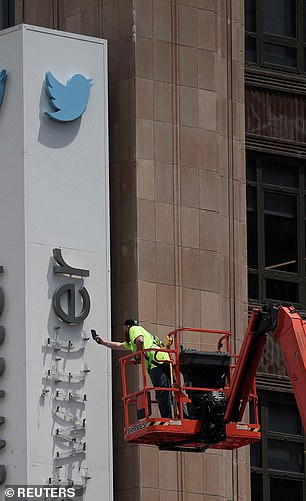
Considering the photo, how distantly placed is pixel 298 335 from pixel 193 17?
13.1m

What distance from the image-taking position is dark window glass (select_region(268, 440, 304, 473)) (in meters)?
46.0

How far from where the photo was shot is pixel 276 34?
4875 cm

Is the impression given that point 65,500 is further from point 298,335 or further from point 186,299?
point 298,335

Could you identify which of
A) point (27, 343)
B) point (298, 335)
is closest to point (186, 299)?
point (27, 343)

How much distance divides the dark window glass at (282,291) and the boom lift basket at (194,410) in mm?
7928

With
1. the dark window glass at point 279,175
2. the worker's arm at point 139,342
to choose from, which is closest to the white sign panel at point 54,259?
the worker's arm at point 139,342

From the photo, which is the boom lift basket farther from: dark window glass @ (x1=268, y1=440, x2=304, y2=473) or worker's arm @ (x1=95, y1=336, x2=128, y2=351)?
dark window glass @ (x1=268, y1=440, x2=304, y2=473)

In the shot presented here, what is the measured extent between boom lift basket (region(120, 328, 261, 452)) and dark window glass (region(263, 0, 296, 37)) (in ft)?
40.3

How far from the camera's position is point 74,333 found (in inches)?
1682

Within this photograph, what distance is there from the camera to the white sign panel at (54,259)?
41.7 metres

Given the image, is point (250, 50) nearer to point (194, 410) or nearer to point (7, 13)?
point (7, 13)

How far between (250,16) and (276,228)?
5.22 meters

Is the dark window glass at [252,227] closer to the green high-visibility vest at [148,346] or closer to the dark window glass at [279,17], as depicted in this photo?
the dark window glass at [279,17]

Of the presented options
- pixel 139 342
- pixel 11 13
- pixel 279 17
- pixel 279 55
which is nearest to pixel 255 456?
pixel 139 342
